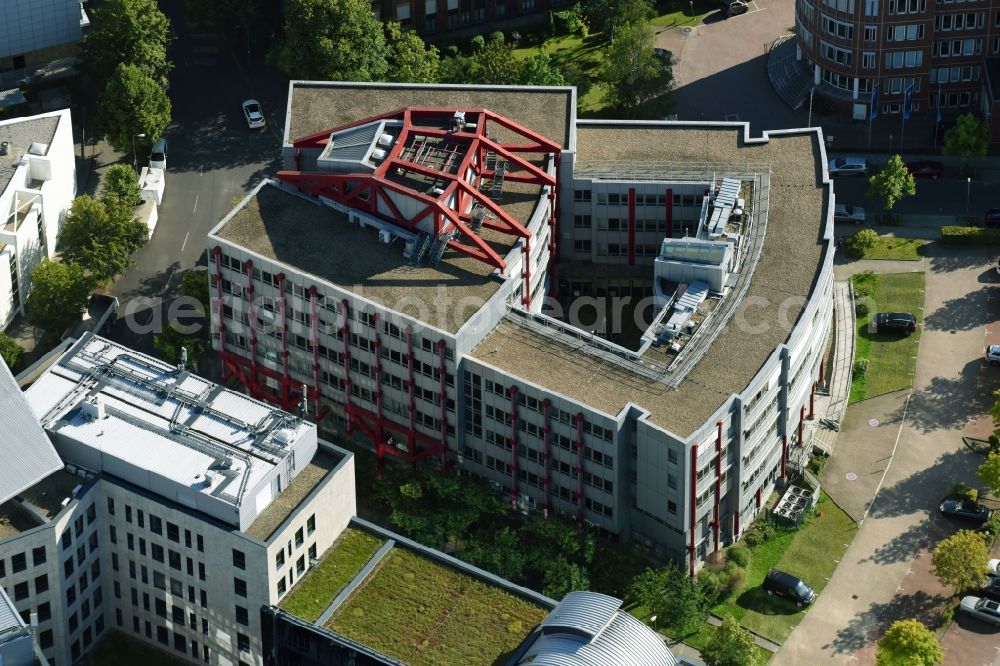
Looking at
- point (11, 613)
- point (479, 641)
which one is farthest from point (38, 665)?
point (479, 641)

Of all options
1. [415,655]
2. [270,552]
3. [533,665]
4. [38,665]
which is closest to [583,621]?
[533,665]

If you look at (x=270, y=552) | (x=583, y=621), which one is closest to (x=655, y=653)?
(x=583, y=621)

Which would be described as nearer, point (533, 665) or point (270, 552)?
point (533, 665)

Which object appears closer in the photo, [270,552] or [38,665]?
[38,665]

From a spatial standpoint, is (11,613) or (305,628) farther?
(305,628)

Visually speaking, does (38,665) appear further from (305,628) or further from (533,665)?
(533,665)

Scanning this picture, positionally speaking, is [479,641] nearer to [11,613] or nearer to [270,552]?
[270,552]

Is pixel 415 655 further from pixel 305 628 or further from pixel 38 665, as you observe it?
pixel 38 665
